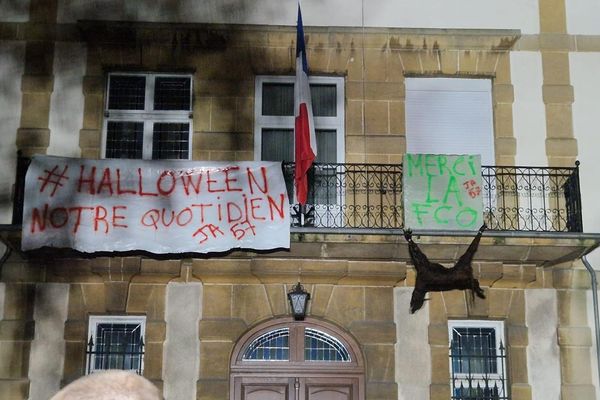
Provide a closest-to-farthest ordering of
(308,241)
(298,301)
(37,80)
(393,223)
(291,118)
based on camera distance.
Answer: (308,241) → (298,301) → (393,223) → (37,80) → (291,118)

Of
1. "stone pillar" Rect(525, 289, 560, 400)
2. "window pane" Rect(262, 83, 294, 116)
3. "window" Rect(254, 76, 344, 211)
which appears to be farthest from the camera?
"window pane" Rect(262, 83, 294, 116)

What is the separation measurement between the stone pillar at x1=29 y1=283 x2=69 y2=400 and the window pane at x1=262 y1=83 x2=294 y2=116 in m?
3.58

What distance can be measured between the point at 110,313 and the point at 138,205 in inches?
58.9

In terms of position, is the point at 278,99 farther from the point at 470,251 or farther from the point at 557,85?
the point at 557,85

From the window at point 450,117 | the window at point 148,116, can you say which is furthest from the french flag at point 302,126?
the window at point 148,116

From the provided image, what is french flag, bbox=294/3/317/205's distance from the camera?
34.3 feet

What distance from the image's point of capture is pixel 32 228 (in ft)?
34.3

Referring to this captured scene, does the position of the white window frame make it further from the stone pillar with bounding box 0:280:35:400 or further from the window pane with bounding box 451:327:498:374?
the stone pillar with bounding box 0:280:35:400

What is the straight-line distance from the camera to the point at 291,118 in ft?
38.4

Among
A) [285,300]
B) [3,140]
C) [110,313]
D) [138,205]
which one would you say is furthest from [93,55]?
[285,300]

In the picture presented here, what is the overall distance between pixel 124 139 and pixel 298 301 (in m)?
3.27

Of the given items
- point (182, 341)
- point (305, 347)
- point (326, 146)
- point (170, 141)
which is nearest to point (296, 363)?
point (305, 347)

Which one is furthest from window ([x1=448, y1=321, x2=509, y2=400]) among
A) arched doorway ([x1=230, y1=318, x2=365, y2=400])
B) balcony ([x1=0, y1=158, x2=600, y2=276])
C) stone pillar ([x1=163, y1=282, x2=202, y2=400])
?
A: stone pillar ([x1=163, y1=282, x2=202, y2=400])

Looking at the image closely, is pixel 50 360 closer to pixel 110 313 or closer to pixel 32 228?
Answer: pixel 110 313
